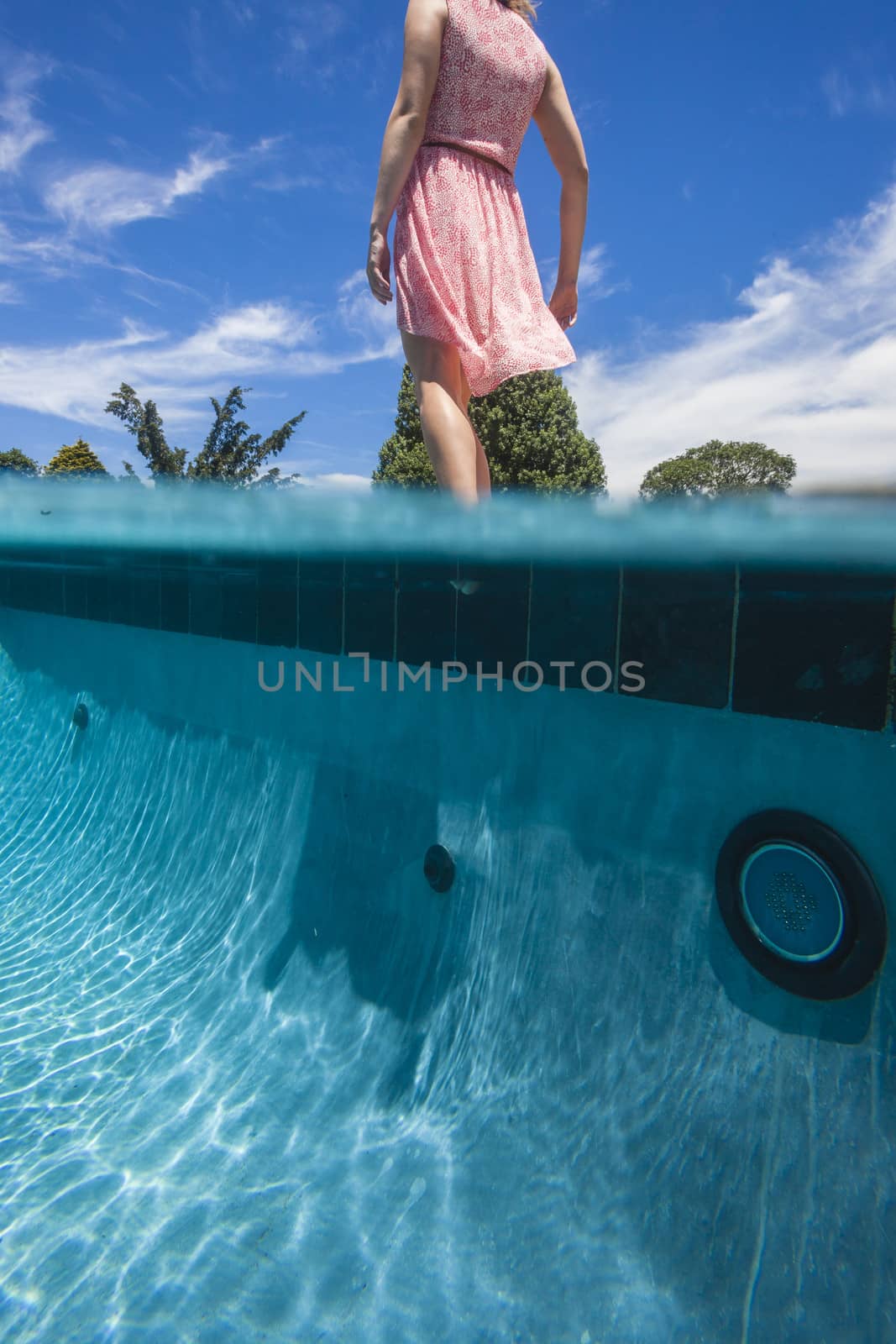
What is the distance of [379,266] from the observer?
3408 millimetres

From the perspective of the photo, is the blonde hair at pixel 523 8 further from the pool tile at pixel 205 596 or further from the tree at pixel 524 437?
the tree at pixel 524 437

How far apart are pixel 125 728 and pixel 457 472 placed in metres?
3.39

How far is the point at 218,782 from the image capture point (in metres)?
4.35

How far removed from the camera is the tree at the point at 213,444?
111 feet

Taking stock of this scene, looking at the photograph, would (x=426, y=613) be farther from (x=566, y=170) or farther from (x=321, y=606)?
(x=566, y=170)

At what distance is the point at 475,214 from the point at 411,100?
0.53 metres

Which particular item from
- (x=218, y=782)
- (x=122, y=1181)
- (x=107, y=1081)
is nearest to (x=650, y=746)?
(x=122, y=1181)

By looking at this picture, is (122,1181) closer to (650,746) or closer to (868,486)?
(650,746)

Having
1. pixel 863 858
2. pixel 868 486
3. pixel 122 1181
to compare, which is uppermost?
pixel 868 486

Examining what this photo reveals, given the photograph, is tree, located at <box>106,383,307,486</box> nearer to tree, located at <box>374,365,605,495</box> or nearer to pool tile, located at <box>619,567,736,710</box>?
tree, located at <box>374,365,605,495</box>

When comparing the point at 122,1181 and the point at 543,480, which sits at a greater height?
the point at 543,480

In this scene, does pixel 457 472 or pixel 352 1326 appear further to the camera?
pixel 457 472

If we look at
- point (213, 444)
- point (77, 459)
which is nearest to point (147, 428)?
point (213, 444)

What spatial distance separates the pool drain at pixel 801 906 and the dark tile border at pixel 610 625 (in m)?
0.35
